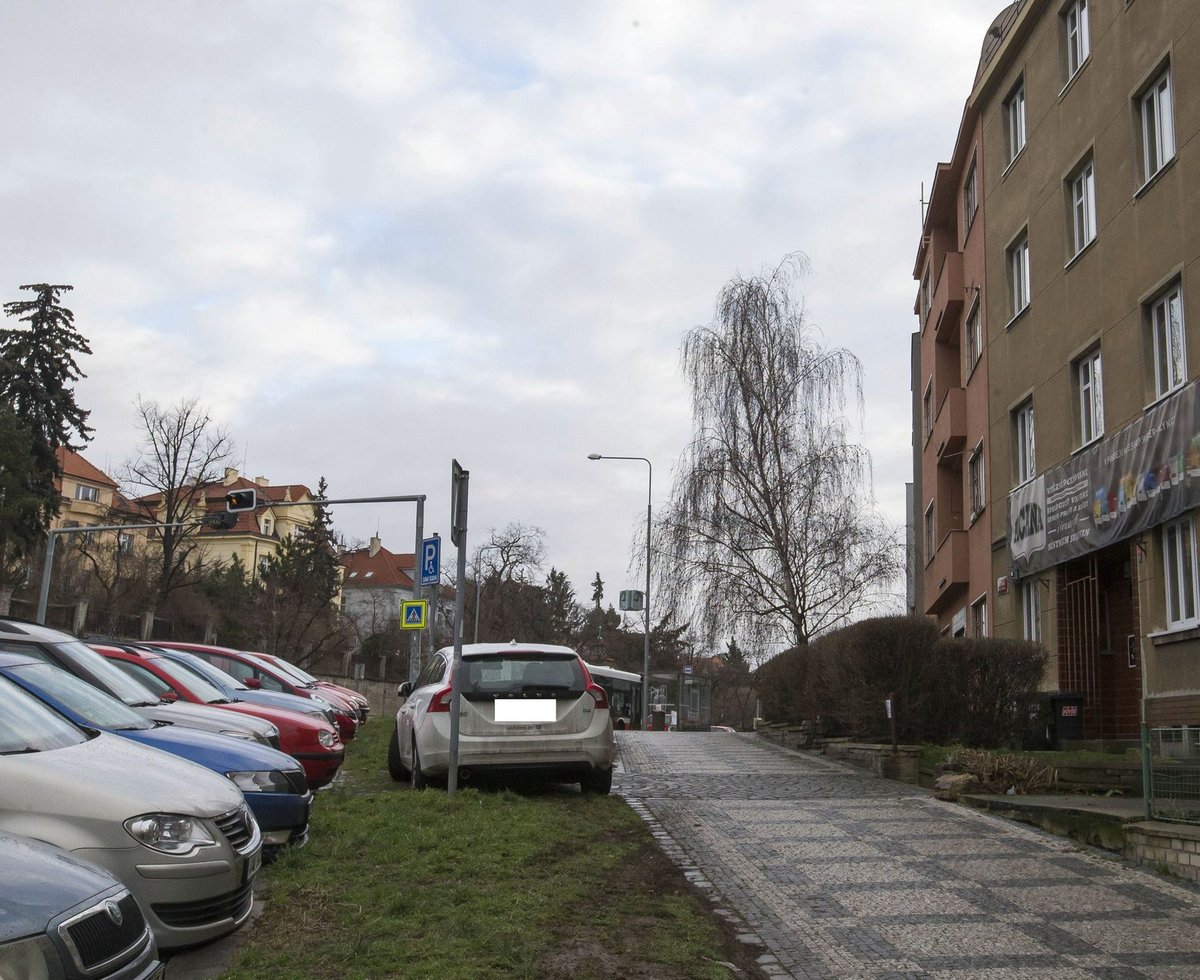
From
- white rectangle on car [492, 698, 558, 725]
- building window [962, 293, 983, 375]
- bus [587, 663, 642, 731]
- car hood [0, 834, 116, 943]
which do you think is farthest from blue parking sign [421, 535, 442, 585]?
car hood [0, 834, 116, 943]

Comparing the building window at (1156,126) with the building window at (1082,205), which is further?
the building window at (1082,205)

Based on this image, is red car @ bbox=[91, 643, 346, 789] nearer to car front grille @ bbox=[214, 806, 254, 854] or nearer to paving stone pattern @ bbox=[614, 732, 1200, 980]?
paving stone pattern @ bbox=[614, 732, 1200, 980]

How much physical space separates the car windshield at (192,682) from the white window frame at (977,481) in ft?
54.3

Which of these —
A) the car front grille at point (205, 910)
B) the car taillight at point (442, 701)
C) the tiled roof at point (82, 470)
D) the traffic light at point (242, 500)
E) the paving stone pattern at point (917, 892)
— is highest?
the tiled roof at point (82, 470)

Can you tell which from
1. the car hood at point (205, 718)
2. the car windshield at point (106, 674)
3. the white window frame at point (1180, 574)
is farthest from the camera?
the white window frame at point (1180, 574)

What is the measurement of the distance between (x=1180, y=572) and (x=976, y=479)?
11467 millimetres

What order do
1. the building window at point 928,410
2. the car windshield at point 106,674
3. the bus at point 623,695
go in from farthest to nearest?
the bus at point 623,695
the building window at point 928,410
the car windshield at point 106,674

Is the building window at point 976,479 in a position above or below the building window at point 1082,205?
below

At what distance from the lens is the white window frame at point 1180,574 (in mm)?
15047

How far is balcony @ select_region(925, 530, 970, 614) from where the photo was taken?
89.0ft

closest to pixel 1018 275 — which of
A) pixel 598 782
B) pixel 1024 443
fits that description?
pixel 1024 443

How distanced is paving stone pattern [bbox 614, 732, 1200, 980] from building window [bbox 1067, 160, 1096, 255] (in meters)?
10.1

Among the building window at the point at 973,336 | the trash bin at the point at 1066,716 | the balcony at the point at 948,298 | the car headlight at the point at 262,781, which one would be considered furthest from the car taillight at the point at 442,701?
the balcony at the point at 948,298

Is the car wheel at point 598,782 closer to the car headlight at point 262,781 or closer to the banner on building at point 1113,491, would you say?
the car headlight at point 262,781
